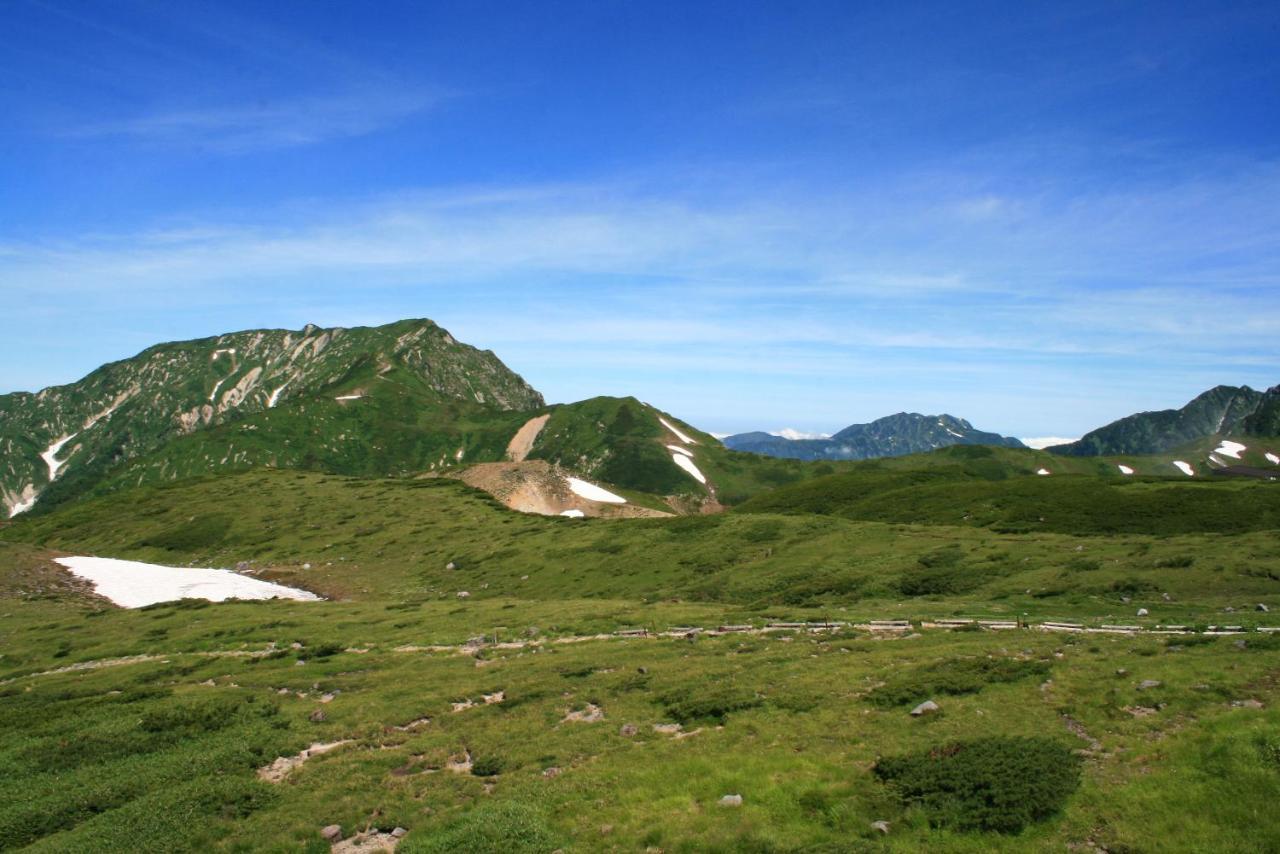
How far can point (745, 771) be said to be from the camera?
19.5 meters

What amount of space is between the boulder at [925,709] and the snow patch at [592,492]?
412ft

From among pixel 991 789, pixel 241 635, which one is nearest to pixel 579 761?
pixel 991 789

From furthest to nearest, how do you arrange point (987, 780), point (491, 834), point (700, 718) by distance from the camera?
1. point (700, 718)
2. point (491, 834)
3. point (987, 780)

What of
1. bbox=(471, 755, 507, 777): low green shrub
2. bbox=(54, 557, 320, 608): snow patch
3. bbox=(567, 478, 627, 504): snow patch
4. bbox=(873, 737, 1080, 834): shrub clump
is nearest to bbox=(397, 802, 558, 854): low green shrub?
bbox=(471, 755, 507, 777): low green shrub

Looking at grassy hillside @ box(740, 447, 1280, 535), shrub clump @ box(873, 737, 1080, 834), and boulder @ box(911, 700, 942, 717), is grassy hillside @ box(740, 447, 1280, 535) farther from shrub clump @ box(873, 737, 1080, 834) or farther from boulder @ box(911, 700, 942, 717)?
shrub clump @ box(873, 737, 1080, 834)

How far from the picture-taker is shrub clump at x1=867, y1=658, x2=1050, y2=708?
24.2m

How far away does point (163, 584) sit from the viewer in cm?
8062

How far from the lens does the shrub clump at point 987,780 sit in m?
15.6

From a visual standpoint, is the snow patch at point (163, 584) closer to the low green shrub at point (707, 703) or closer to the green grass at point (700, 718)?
the green grass at point (700, 718)

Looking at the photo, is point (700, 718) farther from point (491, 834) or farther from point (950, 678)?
point (491, 834)

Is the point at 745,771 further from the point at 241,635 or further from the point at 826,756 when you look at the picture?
the point at 241,635

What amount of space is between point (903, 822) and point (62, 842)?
22.4m

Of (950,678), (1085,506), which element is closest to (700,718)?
(950,678)

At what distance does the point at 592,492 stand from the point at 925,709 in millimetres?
132137
